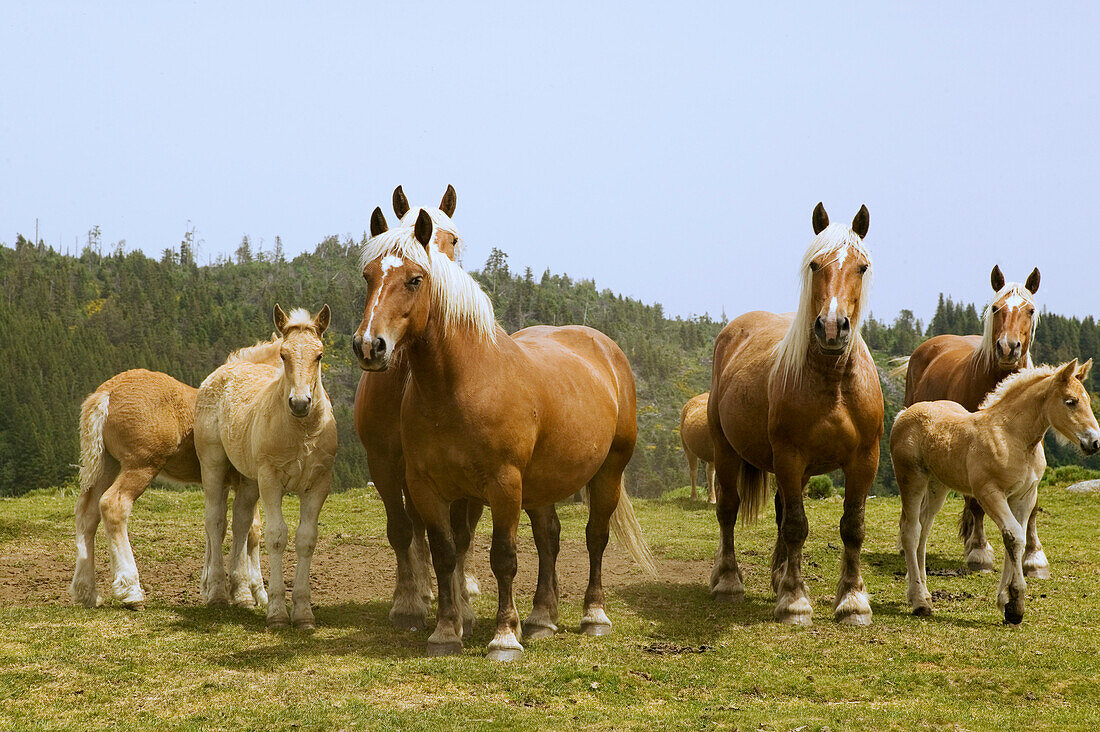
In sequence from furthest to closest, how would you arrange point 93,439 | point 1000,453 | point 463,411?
point 93,439 < point 1000,453 < point 463,411

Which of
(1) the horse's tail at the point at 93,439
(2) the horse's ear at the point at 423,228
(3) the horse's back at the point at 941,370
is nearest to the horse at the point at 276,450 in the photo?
(1) the horse's tail at the point at 93,439

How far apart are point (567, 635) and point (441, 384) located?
2242 millimetres

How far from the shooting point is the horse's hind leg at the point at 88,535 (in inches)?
300

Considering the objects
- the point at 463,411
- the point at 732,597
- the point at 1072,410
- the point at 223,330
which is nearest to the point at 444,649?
the point at 463,411

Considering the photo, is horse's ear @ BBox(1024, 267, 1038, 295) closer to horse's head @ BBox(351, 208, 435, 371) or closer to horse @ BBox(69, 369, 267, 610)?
horse's head @ BBox(351, 208, 435, 371)

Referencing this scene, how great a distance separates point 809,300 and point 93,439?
20.4 ft

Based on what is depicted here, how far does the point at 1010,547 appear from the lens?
698cm

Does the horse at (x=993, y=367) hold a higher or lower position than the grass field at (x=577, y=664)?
higher

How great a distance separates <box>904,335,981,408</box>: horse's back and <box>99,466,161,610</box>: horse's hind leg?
839 cm

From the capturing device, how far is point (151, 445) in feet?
26.1

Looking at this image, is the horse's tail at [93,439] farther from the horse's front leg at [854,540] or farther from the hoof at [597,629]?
the horse's front leg at [854,540]

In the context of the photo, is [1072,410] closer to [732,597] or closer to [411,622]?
[732,597]

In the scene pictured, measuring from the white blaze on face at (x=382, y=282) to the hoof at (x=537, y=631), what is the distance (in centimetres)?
265

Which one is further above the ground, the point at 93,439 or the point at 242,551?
the point at 93,439
